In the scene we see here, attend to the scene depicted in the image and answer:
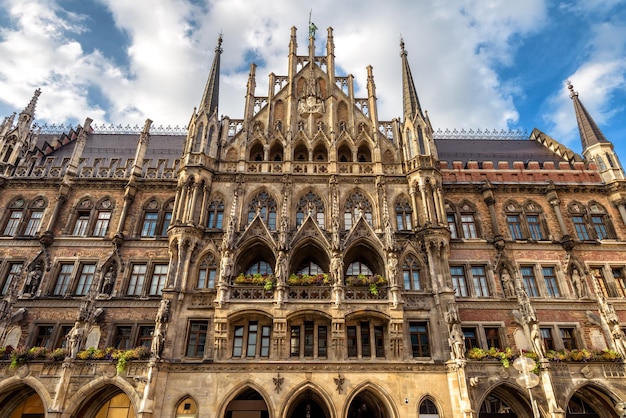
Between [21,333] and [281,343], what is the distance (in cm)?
1437

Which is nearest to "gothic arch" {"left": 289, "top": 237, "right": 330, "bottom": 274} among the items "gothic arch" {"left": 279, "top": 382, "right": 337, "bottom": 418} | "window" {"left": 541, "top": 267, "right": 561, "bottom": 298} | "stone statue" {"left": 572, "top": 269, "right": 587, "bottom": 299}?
"gothic arch" {"left": 279, "top": 382, "right": 337, "bottom": 418}

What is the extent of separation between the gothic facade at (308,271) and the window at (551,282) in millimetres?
123

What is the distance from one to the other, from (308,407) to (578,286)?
17306 mm

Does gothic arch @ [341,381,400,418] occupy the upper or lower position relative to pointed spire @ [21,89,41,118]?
lower

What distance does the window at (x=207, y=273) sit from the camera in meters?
21.5

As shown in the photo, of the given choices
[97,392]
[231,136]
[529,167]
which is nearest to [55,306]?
[97,392]

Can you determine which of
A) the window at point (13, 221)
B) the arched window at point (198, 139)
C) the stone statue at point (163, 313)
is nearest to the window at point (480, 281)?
the stone statue at point (163, 313)

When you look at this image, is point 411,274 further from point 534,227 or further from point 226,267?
point 226,267

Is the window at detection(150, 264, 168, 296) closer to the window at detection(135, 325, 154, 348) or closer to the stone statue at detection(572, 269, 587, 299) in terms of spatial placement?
the window at detection(135, 325, 154, 348)

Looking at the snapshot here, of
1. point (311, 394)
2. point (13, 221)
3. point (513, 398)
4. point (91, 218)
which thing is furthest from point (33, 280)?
point (513, 398)

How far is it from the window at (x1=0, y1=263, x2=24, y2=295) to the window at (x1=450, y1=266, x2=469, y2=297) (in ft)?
84.4

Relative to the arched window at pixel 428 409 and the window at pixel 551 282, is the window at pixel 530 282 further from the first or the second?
the arched window at pixel 428 409

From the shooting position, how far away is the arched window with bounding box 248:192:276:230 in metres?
23.4

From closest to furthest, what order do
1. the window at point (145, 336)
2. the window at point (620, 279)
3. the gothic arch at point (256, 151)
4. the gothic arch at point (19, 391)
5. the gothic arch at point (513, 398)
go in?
the gothic arch at point (19, 391), the gothic arch at point (513, 398), the window at point (145, 336), the window at point (620, 279), the gothic arch at point (256, 151)
